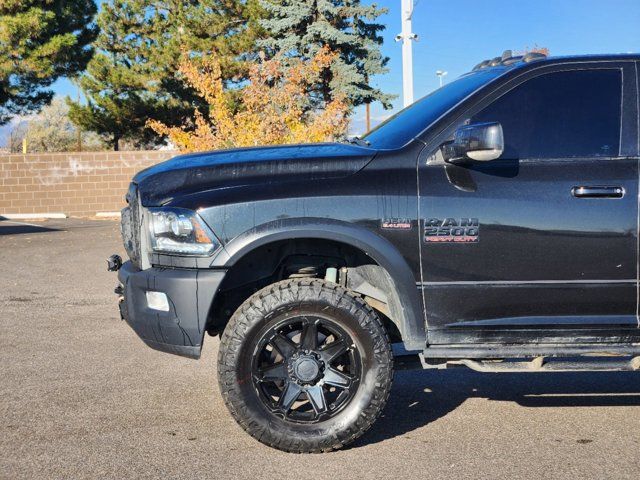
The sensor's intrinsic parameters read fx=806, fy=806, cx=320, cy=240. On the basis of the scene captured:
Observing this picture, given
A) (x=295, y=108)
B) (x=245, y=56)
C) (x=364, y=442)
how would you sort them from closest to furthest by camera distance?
(x=364, y=442)
(x=295, y=108)
(x=245, y=56)

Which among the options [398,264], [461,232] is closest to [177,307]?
[398,264]

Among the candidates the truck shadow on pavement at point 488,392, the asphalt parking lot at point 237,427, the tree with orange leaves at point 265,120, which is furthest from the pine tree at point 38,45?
the truck shadow on pavement at point 488,392

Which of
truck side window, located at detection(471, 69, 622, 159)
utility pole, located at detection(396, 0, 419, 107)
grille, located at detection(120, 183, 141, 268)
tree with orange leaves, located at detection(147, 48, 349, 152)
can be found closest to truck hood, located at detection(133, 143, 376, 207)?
grille, located at detection(120, 183, 141, 268)

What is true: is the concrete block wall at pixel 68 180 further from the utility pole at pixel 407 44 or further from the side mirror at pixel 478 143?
the side mirror at pixel 478 143

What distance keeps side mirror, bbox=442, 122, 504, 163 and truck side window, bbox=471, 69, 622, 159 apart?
1.03ft

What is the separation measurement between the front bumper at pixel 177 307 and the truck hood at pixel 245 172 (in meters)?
0.42

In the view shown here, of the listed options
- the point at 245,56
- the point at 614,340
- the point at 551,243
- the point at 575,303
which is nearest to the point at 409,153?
the point at 551,243

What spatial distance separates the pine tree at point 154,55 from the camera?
109 feet

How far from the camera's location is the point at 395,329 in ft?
16.0

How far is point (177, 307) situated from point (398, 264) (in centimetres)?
120

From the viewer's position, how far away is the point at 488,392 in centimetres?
561

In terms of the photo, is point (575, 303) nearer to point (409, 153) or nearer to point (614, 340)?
point (614, 340)

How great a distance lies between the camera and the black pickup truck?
429cm

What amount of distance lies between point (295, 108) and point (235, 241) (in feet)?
48.3
